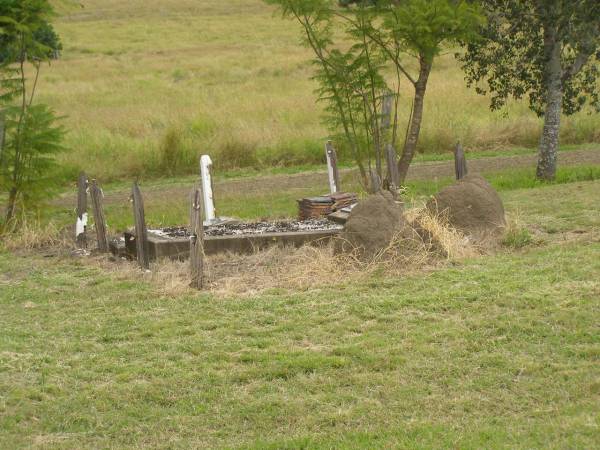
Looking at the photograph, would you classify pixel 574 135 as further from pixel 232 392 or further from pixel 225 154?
pixel 232 392

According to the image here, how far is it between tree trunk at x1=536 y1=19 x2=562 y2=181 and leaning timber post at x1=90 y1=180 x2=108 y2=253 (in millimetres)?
7565

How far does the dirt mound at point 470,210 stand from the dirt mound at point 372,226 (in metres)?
0.91

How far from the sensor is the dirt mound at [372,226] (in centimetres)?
945

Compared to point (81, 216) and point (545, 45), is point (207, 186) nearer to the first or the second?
point (81, 216)

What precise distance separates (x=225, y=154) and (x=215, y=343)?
1233cm

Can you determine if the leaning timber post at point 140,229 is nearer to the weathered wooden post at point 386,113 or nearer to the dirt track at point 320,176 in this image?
the weathered wooden post at point 386,113

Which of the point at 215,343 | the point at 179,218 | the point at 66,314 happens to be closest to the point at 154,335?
the point at 215,343

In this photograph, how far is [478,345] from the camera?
23.4ft

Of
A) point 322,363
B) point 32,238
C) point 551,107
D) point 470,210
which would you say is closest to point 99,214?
point 32,238

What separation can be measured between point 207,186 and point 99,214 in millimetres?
1606

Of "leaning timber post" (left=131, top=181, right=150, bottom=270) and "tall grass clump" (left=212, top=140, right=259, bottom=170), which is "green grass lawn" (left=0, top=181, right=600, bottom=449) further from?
"tall grass clump" (left=212, top=140, right=259, bottom=170)

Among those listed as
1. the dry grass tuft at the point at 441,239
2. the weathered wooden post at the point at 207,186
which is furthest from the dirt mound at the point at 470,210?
the weathered wooden post at the point at 207,186

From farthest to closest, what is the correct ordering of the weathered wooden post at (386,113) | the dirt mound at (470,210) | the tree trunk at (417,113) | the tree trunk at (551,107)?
1. the tree trunk at (551,107)
2. the weathered wooden post at (386,113)
3. the tree trunk at (417,113)
4. the dirt mound at (470,210)

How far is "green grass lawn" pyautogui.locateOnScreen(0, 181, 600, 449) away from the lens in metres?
5.97
